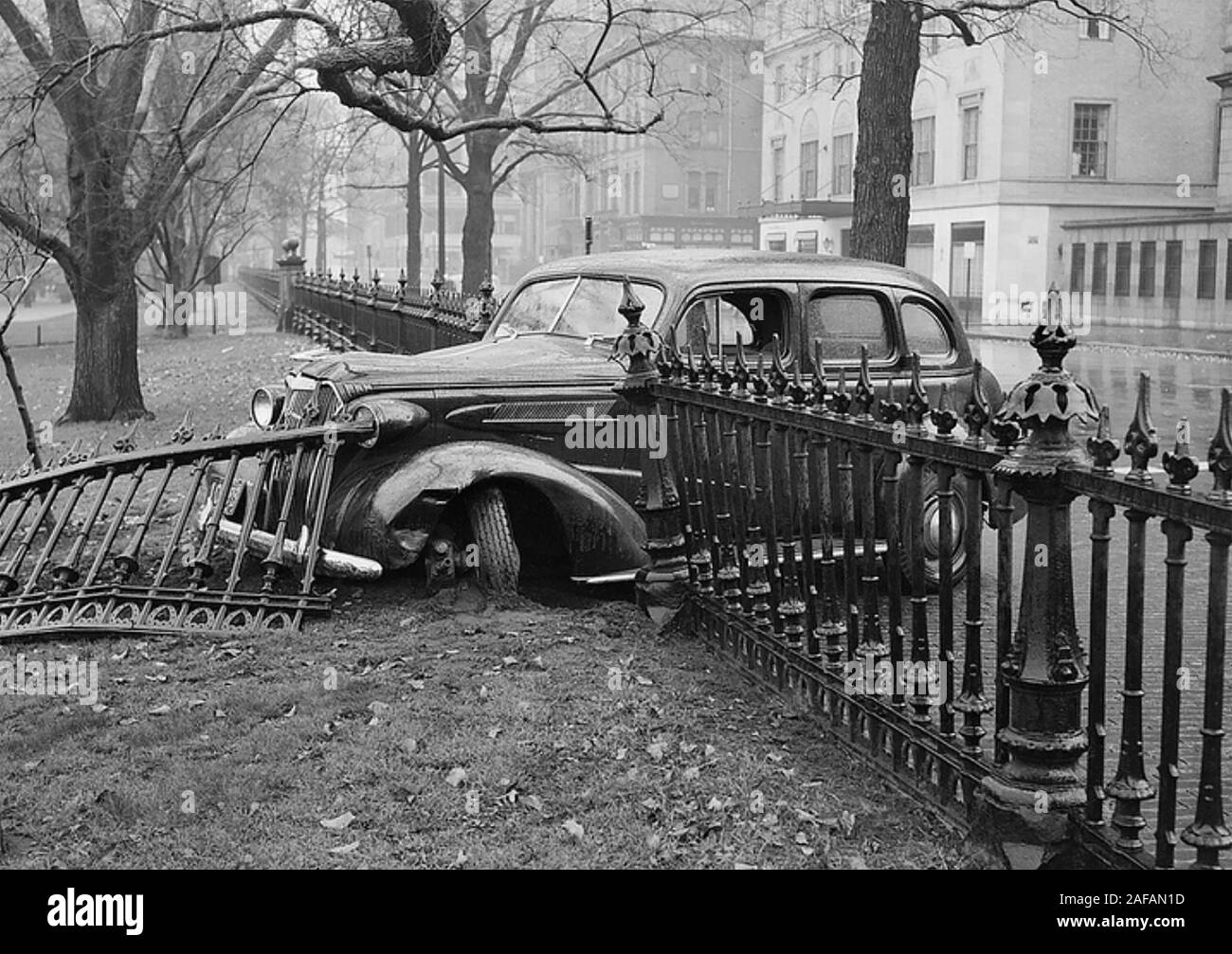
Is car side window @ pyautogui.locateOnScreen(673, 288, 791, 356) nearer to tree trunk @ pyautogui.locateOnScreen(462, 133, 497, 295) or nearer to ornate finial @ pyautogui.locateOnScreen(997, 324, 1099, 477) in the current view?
ornate finial @ pyautogui.locateOnScreen(997, 324, 1099, 477)

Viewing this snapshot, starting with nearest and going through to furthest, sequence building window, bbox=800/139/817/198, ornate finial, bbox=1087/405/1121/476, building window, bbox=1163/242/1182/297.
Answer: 1. ornate finial, bbox=1087/405/1121/476
2. building window, bbox=1163/242/1182/297
3. building window, bbox=800/139/817/198

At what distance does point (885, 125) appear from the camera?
46.4 ft

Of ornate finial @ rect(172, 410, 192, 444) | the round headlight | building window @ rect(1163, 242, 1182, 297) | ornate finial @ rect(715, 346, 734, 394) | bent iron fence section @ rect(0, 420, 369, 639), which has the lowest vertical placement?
bent iron fence section @ rect(0, 420, 369, 639)

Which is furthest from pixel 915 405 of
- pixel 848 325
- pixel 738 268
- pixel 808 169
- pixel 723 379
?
pixel 808 169

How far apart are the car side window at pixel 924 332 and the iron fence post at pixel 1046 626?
15.1 feet

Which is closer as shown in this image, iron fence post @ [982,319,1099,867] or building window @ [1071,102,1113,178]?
iron fence post @ [982,319,1099,867]

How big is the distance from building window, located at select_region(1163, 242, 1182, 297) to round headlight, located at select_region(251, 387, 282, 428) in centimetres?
3588

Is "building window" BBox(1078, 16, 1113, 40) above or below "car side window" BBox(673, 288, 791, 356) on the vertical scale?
above

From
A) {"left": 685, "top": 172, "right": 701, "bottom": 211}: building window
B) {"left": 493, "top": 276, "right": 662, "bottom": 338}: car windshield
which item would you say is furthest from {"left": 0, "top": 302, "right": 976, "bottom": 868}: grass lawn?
{"left": 685, "top": 172, "right": 701, "bottom": 211}: building window

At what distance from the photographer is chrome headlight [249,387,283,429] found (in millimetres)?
7836

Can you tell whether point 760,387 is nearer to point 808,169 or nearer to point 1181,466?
point 1181,466

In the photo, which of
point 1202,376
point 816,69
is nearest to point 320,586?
point 1202,376

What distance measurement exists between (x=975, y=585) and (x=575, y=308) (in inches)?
175

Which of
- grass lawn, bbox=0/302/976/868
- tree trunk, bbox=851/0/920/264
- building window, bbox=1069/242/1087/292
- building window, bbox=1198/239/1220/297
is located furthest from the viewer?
building window, bbox=1069/242/1087/292
